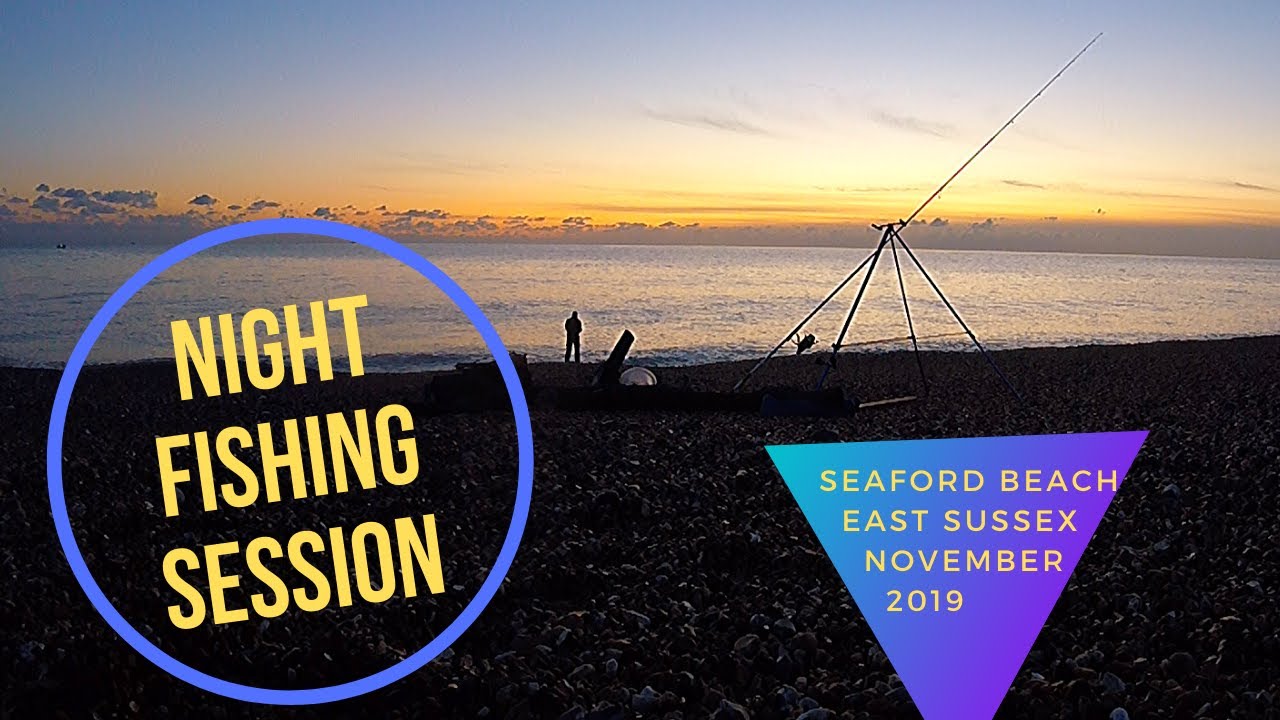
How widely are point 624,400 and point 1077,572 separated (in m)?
7.22

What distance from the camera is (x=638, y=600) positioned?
5664 mm

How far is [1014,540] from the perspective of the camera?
5.80 m

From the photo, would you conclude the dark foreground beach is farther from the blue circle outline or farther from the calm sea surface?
the calm sea surface

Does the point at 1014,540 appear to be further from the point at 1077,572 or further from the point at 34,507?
the point at 34,507

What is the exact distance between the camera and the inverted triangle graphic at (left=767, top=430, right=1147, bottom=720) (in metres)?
4.66

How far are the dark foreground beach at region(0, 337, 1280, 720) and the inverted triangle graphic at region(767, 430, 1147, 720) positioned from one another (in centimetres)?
16

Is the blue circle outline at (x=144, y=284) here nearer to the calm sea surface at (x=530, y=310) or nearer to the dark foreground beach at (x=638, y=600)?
the dark foreground beach at (x=638, y=600)

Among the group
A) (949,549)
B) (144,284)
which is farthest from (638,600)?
(144,284)

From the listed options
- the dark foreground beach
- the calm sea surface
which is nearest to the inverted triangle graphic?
the dark foreground beach

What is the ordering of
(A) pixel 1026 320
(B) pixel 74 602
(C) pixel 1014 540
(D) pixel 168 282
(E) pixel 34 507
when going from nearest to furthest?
(B) pixel 74 602 → (C) pixel 1014 540 → (E) pixel 34 507 → (D) pixel 168 282 → (A) pixel 1026 320

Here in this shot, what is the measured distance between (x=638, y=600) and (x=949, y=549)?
2.02 metres

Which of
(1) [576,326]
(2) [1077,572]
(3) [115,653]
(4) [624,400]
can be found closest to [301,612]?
(3) [115,653]

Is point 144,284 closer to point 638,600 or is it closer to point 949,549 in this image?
point 638,600

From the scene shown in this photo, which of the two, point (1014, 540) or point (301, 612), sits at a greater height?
point (1014, 540)
